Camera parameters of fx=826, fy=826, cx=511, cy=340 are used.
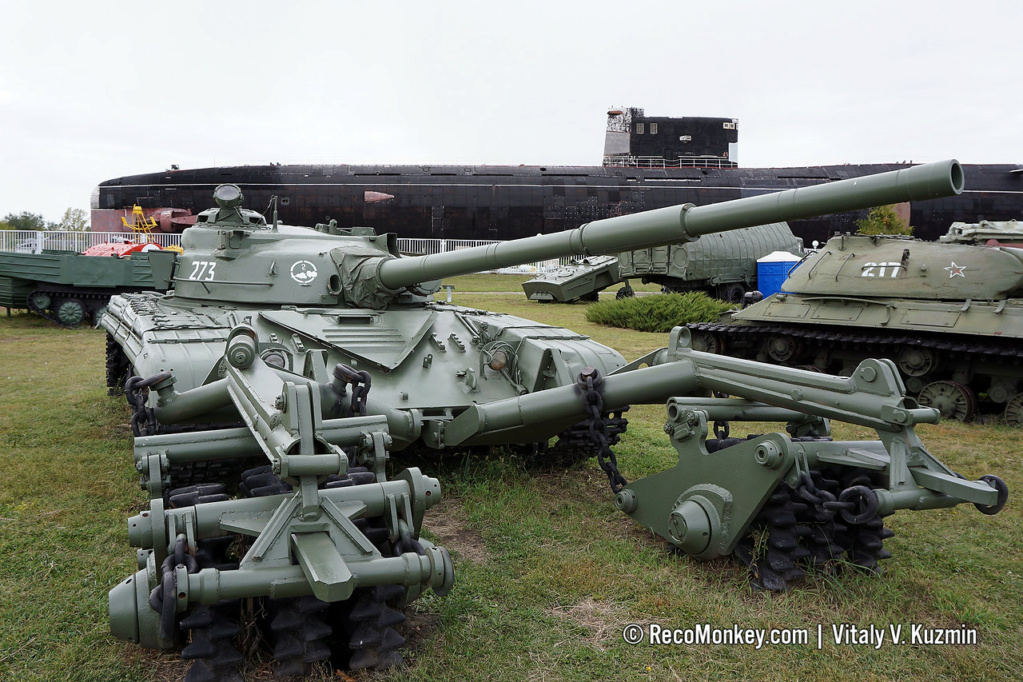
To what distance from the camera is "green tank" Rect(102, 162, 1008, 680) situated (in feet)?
11.1

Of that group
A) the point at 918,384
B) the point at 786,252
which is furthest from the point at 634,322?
the point at 918,384

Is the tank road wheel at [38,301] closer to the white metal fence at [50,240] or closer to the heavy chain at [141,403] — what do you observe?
the white metal fence at [50,240]

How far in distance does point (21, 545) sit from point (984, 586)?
568 centimetres

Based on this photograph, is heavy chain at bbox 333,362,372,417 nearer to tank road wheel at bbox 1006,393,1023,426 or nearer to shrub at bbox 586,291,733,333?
tank road wheel at bbox 1006,393,1023,426

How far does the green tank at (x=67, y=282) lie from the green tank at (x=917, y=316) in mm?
13531

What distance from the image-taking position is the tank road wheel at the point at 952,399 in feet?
31.5

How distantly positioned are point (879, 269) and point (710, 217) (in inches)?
276

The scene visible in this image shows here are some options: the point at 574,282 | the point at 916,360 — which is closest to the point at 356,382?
the point at 916,360

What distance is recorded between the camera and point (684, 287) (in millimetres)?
23125

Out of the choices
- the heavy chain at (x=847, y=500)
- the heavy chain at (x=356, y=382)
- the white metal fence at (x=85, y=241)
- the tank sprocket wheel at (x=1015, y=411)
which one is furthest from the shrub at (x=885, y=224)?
the heavy chain at (x=356, y=382)

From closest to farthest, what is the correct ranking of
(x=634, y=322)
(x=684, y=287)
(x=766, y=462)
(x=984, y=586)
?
(x=766, y=462)
(x=984, y=586)
(x=634, y=322)
(x=684, y=287)

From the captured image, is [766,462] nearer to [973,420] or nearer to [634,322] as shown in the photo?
[973,420]

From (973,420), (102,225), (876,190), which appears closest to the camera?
(876,190)

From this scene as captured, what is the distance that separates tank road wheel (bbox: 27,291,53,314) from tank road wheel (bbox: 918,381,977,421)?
1793 cm
